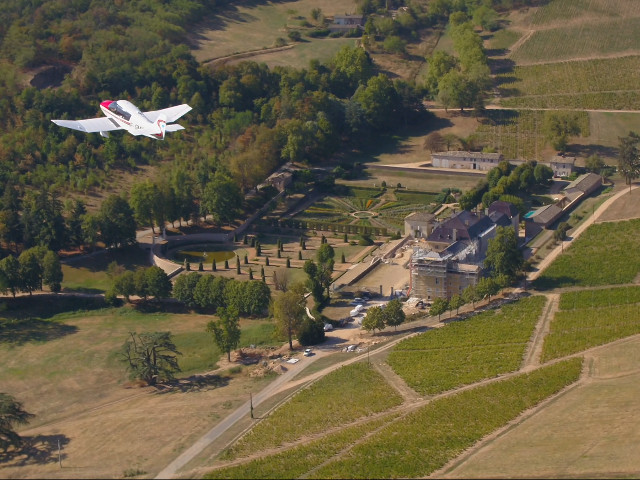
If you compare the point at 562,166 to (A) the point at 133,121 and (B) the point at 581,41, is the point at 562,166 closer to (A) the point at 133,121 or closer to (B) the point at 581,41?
(B) the point at 581,41

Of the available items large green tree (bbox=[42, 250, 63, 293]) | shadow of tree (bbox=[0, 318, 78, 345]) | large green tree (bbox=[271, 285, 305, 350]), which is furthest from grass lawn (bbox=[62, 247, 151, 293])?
large green tree (bbox=[271, 285, 305, 350])

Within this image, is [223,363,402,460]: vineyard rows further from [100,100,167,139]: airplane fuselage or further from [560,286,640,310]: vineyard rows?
[100,100,167,139]: airplane fuselage

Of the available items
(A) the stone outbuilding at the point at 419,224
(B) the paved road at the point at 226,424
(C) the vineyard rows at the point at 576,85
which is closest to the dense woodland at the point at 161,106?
(C) the vineyard rows at the point at 576,85

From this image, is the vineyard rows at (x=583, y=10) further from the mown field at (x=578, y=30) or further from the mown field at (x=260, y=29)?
the mown field at (x=260, y=29)

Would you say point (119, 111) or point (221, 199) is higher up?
point (119, 111)

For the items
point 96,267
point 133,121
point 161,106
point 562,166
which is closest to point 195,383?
point 96,267

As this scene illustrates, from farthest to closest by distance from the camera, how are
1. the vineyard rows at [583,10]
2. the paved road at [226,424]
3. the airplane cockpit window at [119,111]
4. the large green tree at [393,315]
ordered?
the vineyard rows at [583,10], the airplane cockpit window at [119,111], the large green tree at [393,315], the paved road at [226,424]
